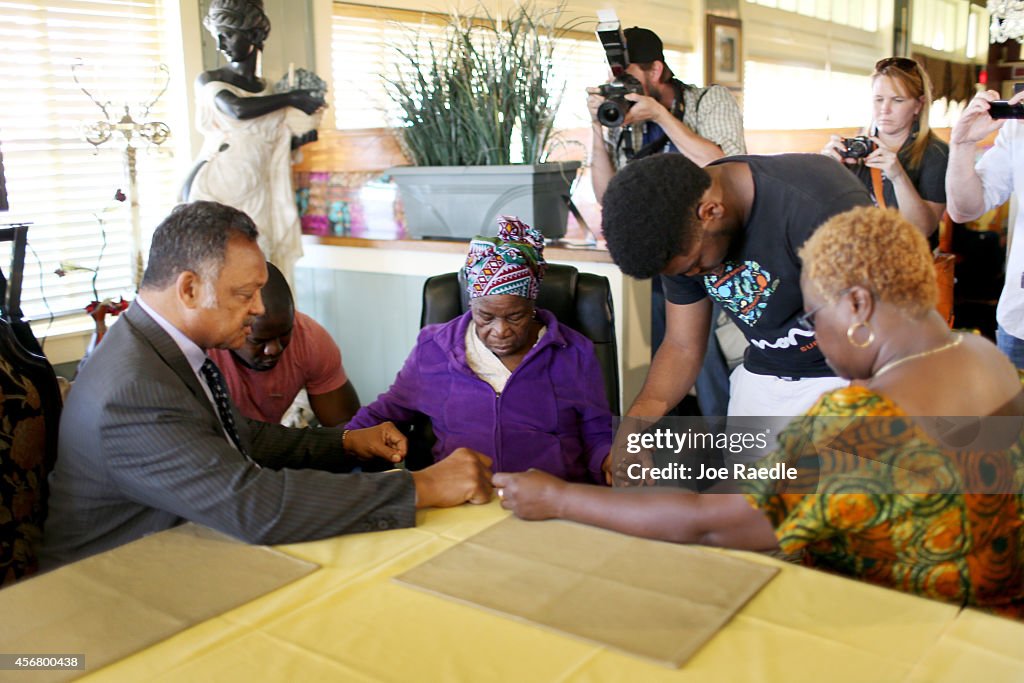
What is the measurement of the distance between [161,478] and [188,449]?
66 millimetres

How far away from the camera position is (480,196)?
11.5 feet

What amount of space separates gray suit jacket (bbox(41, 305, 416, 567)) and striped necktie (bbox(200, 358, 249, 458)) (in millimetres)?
78

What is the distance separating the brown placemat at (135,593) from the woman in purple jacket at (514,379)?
0.82 metres

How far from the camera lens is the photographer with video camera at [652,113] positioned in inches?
122

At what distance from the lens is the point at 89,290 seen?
4.09 m

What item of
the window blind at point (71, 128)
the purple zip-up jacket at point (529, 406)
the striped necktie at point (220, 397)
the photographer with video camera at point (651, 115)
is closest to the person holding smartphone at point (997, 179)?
the photographer with video camera at point (651, 115)

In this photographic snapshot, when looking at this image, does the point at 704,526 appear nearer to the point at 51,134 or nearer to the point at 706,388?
the point at 706,388

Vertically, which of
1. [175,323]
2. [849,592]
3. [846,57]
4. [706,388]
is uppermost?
[846,57]

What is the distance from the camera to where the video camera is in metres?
3.09

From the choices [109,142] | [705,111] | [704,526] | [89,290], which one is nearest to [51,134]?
[109,142]

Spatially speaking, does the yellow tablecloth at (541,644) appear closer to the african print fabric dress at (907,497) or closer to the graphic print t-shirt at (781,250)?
the african print fabric dress at (907,497)

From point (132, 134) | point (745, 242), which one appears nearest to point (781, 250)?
point (745, 242)

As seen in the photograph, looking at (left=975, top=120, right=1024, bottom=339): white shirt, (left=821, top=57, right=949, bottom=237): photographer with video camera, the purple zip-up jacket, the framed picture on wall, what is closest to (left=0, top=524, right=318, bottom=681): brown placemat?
the purple zip-up jacket

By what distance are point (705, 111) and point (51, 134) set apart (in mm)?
2625
